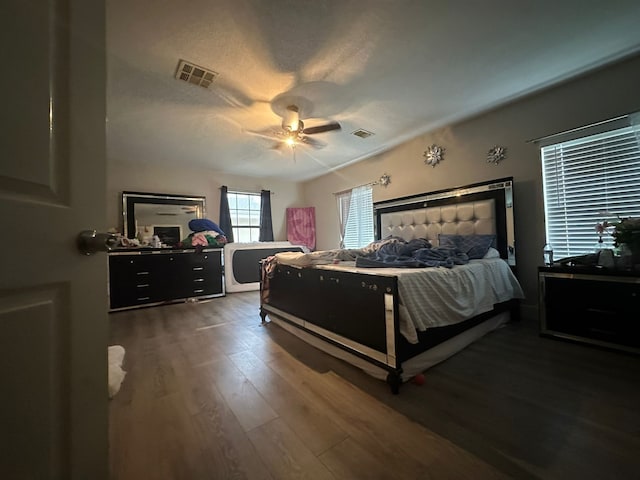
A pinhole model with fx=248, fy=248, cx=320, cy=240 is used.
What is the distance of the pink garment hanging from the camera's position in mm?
5926

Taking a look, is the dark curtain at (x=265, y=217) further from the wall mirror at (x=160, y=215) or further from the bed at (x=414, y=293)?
the bed at (x=414, y=293)

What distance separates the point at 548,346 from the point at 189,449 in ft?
8.92

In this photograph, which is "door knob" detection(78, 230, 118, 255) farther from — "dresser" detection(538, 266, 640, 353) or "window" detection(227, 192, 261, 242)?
"window" detection(227, 192, 261, 242)

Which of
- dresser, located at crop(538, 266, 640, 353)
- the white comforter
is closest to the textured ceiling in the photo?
the white comforter

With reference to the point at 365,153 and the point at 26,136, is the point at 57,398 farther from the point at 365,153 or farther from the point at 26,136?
the point at 365,153

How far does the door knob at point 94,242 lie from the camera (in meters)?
0.55

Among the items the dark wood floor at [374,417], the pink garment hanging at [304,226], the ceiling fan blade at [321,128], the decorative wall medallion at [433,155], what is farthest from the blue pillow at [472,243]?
the pink garment hanging at [304,226]

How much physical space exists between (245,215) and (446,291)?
4634 mm

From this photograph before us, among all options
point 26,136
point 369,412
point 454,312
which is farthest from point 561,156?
point 26,136

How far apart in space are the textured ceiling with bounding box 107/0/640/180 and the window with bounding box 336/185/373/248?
1612 millimetres

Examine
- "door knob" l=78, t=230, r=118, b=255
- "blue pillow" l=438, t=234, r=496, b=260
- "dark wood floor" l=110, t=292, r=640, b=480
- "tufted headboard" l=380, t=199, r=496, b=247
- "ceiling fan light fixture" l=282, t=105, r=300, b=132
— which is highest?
"ceiling fan light fixture" l=282, t=105, r=300, b=132

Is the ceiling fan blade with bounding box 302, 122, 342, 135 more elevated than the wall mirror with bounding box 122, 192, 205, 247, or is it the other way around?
the ceiling fan blade with bounding box 302, 122, 342, 135

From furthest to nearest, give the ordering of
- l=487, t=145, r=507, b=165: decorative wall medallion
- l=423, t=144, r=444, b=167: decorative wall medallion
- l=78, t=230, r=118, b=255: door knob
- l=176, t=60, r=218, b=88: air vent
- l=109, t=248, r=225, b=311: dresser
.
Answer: l=109, t=248, r=225, b=311: dresser, l=423, t=144, r=444, b=167: decorative wall medallion, l=487, t=145, r=507, b=165: decorative wall medallion, l=176, t=60, r=218, b=88: air vent, l=78, t=230, r=118, b=255: door knob

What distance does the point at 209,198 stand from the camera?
5.11 metres
